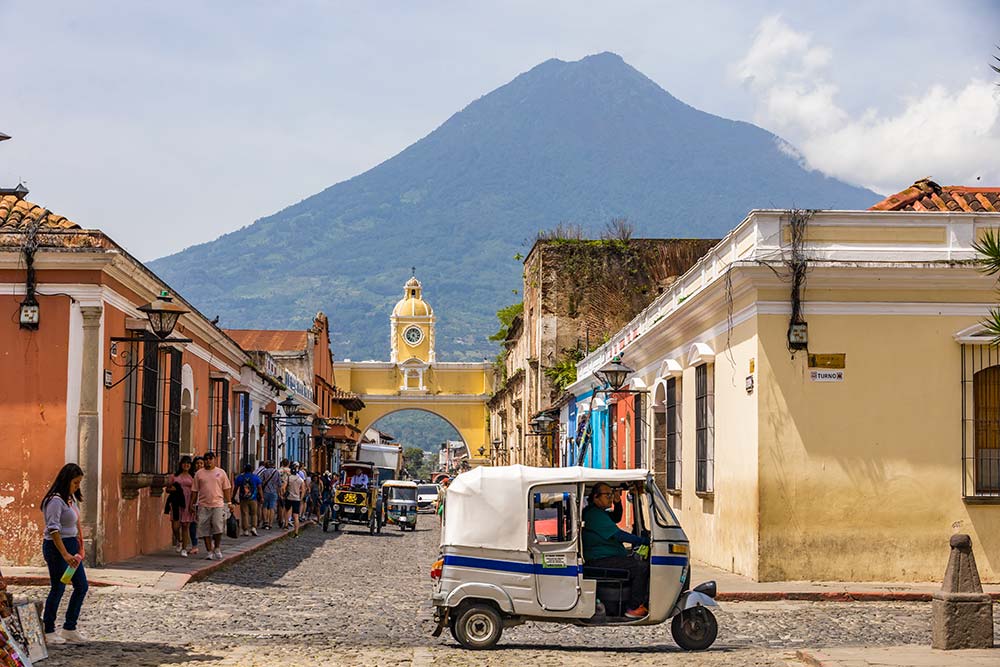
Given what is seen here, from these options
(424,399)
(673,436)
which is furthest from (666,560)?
(424,399)

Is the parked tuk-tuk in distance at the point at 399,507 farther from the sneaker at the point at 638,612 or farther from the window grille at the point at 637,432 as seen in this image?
the sneaker at the point at 638,612

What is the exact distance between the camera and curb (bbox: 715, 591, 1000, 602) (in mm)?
14898

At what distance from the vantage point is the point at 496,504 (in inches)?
457

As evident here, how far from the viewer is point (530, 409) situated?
41719 millimetres

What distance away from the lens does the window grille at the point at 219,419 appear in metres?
26.7

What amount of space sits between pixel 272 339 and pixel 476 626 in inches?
1752

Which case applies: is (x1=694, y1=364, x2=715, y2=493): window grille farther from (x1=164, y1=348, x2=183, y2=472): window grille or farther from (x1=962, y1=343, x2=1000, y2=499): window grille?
(x1=164, y1=348, x2=183, y2=472): window grille

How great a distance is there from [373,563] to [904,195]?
373 inches

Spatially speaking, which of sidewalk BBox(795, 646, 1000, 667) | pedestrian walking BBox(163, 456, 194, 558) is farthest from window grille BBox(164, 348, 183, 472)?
sidewalk BBox(795, 646, 1000, 667)

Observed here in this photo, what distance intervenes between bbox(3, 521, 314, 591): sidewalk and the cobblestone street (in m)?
0.28

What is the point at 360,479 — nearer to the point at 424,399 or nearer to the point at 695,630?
the point at 695,630

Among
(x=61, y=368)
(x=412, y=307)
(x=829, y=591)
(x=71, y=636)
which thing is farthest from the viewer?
(x=412, y=307)

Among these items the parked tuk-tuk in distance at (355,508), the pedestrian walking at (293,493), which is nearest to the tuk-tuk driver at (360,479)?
the parked tuk-tuk in distance at (355,508)

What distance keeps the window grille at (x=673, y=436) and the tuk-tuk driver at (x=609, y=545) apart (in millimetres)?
10390
